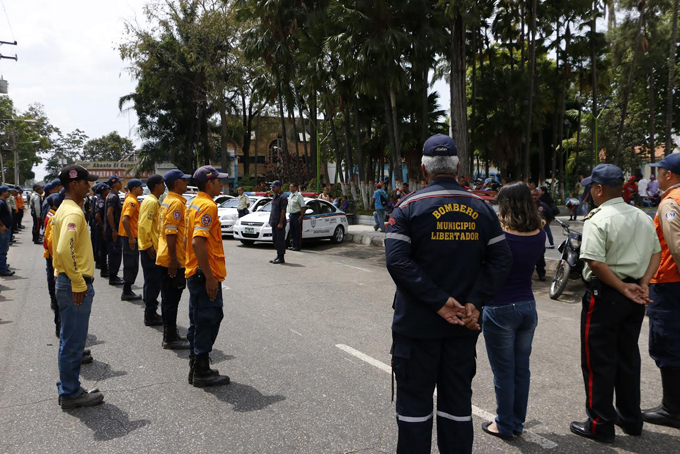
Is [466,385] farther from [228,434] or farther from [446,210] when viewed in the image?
[228,434]

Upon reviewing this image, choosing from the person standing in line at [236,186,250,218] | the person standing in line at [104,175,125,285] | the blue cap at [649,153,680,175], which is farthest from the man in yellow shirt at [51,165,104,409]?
the person standing in line at [236,186,250,218]

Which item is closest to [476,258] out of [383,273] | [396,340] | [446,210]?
[446,210]

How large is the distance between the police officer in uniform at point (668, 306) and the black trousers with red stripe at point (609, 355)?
36 centimetres

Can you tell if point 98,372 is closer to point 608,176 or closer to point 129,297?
point 129,297

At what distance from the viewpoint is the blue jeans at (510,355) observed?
12.7 ft

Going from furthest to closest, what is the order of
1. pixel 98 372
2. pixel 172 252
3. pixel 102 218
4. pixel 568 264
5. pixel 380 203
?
Answer: 1. pixel 380 203
2. pixel 102 218
3. pixel 568 264
4. pixel 172 252
5. pixel 98 372

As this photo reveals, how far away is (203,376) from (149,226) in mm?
2774

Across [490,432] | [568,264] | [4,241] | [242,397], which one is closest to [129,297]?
[242,397]

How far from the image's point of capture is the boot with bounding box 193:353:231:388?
4.94m

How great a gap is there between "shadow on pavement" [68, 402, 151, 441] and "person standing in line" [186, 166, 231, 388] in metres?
0.76

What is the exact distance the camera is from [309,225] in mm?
17344

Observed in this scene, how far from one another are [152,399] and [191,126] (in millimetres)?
42350

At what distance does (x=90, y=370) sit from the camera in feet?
18.0

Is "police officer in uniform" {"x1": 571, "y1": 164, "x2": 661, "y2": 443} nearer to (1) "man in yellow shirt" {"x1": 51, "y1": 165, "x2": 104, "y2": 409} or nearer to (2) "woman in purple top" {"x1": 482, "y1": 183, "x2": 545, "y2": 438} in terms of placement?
(2) "woman in purple top" {"x1": 482, "y1": 183, "x2": 545, "y2": 438}
